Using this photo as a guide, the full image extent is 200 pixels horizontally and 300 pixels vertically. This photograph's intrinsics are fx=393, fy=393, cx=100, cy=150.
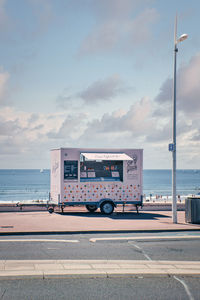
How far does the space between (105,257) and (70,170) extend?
38.3 ft

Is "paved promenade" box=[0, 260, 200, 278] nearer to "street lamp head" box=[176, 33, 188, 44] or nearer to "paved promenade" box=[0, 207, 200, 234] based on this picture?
"paved promenade" box=[0, 207, 200, 234]

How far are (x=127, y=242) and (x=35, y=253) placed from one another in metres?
3.69

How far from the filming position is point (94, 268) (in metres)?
9.80

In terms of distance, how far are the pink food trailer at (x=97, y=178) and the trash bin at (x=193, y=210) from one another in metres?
4.37

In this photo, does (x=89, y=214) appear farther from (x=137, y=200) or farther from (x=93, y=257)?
(x=93, y=257)

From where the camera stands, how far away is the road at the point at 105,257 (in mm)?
7988

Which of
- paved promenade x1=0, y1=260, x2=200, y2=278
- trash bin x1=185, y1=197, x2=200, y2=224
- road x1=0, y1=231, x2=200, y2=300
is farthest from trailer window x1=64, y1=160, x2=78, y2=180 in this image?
paved promenade x1=0, y1=260, x2=200, y2=278

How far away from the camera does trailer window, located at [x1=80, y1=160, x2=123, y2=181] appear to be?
2288cm

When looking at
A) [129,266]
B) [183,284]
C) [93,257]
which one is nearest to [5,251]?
[93,257]

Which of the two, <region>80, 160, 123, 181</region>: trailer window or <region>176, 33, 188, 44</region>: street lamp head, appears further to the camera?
<region>80, 160, 123, 181</region>: trailer window

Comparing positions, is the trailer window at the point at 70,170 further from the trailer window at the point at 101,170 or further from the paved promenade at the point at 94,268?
the paved promenade at the point at 94,268

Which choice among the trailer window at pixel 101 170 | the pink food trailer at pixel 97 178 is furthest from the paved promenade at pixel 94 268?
the trailer window at pixel 101 170

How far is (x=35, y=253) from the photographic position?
38.2 feet

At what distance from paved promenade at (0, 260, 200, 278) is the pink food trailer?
11.9 meters
